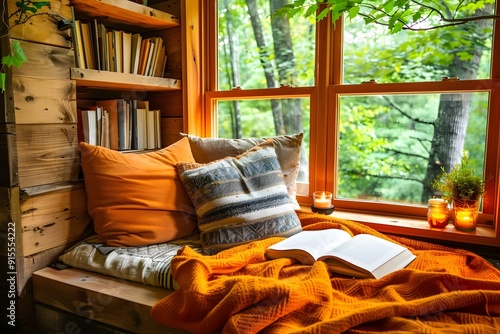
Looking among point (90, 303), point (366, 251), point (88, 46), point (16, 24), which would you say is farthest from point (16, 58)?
point (366, 251)

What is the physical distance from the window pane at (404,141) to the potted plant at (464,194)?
16 centimetres

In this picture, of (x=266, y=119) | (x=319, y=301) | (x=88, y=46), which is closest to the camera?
(x=319, y=301)

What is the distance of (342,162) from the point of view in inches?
83.9

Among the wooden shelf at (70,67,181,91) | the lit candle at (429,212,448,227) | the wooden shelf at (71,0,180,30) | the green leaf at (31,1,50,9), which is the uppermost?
the wooden shelf at (71,0,180,30)

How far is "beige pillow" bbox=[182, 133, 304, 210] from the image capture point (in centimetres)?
194

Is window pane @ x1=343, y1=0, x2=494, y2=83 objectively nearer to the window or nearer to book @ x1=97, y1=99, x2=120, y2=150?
the window

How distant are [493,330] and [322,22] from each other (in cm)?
159

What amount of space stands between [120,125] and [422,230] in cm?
151

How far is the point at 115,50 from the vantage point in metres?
1.97

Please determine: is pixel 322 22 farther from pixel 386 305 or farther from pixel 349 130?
pixel 386 305

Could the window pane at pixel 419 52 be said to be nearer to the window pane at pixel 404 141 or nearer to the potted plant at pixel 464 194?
the window pane at pixel 404 141

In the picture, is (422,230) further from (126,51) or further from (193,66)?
(126,51)

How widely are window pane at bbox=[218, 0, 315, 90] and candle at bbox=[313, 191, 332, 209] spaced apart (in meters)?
0.61

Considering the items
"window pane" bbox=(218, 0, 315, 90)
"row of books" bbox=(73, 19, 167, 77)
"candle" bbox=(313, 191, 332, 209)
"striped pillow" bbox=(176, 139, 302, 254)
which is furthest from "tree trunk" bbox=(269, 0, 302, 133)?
"row of books" bbox=(73, 19, 167, 77)
